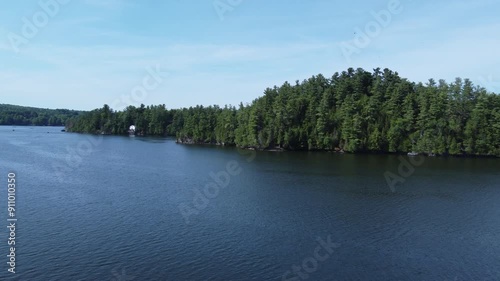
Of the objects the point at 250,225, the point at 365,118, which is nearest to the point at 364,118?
the point at 365,118

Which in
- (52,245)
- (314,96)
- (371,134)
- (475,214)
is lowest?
Result: (52,245)

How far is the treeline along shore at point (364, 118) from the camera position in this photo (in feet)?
257

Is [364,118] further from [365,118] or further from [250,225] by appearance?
[250,225]

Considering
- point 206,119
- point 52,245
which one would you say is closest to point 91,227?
point 52,245

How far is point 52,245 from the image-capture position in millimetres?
23656

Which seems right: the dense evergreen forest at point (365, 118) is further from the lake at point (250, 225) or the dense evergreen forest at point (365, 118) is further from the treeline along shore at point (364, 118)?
the lake at point (250, 225)

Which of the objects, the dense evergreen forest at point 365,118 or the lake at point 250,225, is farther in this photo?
the dense evergreen forest at point 365,118

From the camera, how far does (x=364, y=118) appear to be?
85.2 metres

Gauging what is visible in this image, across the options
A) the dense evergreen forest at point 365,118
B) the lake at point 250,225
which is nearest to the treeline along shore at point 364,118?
the dense evergreen forest at point 365,118

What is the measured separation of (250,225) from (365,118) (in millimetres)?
61765

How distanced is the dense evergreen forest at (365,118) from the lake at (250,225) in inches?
1134

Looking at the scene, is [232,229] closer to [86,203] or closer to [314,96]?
[86,203]

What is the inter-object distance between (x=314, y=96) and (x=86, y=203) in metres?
70.1

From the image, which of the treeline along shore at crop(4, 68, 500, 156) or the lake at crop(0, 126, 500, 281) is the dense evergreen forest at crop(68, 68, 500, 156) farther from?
the lake at crop(0, 126, 500, 281)
